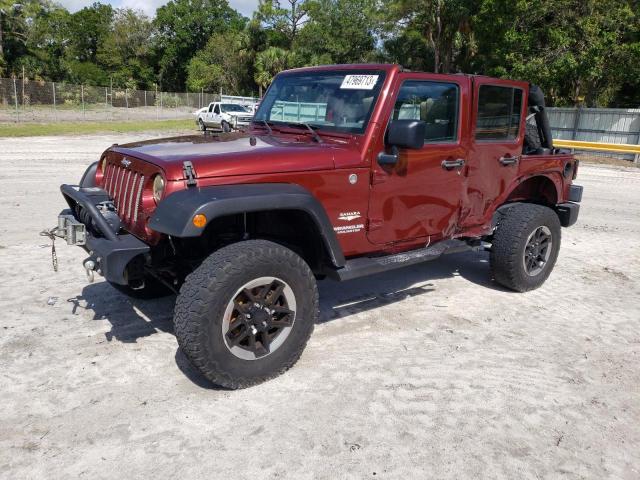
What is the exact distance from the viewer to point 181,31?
2741 inches

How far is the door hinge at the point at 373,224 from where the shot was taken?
4.02 meters

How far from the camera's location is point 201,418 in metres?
3.16

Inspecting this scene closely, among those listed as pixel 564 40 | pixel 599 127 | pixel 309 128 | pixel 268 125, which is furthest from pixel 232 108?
pixel 309 128

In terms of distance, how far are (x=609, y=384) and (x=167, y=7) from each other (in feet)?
252

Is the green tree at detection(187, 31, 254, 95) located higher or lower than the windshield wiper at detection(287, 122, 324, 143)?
higher

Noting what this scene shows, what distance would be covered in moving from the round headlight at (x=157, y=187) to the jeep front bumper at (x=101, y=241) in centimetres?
30

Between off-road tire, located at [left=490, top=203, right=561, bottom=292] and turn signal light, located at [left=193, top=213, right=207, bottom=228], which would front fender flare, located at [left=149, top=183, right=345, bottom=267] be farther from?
off-road tire, located at [left=490, top=203, right=561, bottom=292]

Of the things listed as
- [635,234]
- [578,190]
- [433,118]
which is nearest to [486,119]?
[433,118]

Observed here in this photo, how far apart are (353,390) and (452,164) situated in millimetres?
2025

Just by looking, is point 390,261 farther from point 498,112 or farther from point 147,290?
point 147,290

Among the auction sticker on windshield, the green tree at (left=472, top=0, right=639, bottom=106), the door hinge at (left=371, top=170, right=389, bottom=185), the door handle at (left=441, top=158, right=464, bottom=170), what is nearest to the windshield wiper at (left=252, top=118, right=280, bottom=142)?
the auction sticker on windshield

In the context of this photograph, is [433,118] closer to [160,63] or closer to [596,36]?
[596,36]

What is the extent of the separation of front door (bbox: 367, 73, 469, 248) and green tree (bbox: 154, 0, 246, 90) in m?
70.3

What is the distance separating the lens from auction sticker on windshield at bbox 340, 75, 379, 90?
4066 millimetres
